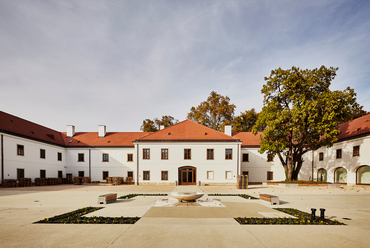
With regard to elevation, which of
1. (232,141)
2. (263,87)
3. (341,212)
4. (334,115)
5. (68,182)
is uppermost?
(263,87)

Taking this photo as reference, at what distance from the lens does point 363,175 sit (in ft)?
80.3

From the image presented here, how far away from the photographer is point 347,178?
84.2ft

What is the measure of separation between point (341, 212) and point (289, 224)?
4.44 meters

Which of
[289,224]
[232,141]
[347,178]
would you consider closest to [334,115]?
[347,178]

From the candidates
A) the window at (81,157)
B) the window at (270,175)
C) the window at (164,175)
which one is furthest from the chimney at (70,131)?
the window at (270,175)

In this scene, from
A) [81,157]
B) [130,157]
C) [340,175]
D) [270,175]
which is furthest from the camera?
[81,157]

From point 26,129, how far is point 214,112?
31.4 metres

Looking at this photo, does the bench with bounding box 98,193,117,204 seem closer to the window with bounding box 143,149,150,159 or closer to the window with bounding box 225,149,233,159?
the window with bounding box 143,149,150,159

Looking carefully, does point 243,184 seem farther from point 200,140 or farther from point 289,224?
point 289,224

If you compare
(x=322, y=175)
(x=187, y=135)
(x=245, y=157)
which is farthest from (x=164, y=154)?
(x=322, y=175)

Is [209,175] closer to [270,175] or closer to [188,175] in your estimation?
[188,175]

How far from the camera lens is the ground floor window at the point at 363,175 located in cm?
2416

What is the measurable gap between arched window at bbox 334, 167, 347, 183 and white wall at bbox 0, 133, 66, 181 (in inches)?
1582

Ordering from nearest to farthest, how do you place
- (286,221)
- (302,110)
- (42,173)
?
1. (286,221)
2. (302,110)
3. (42,173)
